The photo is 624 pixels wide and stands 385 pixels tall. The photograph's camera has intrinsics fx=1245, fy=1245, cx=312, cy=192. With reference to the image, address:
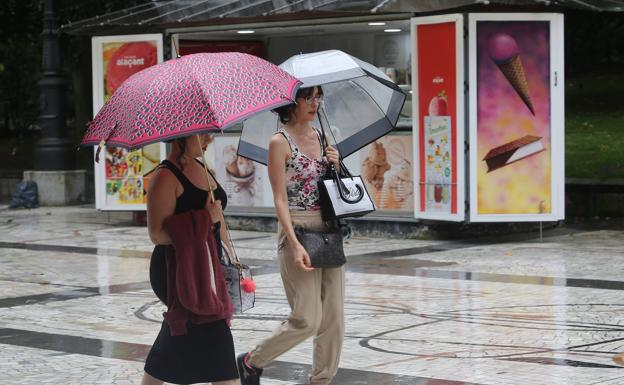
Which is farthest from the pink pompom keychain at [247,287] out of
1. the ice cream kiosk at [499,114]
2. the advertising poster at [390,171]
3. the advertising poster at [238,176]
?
the advertising poster at [238,176]

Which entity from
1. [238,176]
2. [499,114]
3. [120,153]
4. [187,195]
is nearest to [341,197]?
[187,195]

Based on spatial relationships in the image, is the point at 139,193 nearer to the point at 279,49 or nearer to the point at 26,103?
the point at 279,49

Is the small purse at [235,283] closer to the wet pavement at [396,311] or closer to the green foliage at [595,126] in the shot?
the wet pavement at [396,311]

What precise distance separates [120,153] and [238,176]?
2091mm

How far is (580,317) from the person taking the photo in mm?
9469

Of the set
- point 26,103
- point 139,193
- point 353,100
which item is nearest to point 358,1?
point 139,193

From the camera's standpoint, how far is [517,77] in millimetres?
15039

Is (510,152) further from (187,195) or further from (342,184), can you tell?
(187,195)

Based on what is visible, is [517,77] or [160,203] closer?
[160,203]

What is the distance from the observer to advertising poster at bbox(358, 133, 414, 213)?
626 inches

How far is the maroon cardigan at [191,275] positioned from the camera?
5789mm

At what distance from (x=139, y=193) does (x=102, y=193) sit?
0.59 meters

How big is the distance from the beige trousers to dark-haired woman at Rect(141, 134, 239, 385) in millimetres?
615

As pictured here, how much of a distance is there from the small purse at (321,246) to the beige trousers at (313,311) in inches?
2.4
